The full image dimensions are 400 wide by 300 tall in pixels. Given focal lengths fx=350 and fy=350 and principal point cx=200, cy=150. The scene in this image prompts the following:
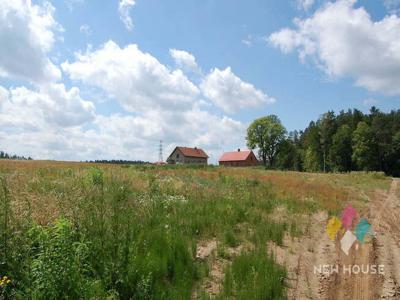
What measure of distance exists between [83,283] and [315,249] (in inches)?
215

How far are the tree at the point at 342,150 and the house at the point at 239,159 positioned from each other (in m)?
34.6

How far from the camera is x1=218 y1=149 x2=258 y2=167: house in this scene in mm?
119000

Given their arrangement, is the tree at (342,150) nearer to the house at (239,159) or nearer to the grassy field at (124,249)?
the house at (239,159)

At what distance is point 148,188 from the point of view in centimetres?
1278

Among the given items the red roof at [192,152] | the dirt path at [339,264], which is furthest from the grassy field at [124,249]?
the red roof at [192,152]

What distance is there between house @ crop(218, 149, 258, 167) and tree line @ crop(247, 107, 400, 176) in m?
14.3

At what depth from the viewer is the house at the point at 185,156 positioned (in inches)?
4670

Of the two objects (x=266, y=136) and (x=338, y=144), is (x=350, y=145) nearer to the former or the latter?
(x=338, y=144)

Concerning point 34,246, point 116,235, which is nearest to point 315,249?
point 116,235

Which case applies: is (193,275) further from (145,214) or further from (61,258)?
(145,214)

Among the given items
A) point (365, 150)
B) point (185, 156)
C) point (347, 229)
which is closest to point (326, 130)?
point (365, 150)

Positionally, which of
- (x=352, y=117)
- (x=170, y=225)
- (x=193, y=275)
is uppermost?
(x=352, y=117)

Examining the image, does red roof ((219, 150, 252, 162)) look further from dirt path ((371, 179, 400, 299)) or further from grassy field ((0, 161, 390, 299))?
grassy field ((0, 161, 390, 299))

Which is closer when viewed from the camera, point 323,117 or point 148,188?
point 148,188
